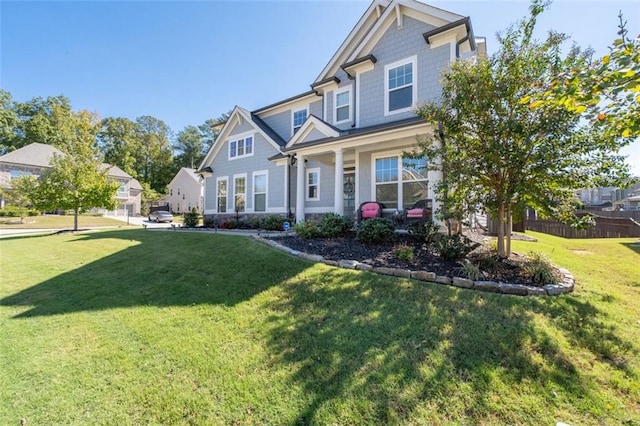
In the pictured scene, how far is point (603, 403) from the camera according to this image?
8.65 feet

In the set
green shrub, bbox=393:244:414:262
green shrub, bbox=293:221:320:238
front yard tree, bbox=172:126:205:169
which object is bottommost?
green shrub, bbox=393:244:414:262

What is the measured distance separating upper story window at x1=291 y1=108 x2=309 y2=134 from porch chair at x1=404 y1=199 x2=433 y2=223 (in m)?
8.39

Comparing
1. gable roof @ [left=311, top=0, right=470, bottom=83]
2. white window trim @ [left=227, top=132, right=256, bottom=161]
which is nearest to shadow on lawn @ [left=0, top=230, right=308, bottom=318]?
white window trim @ [left=227, top=132, right=256, bottom=161]

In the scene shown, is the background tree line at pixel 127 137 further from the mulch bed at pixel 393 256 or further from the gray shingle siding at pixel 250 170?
the mulch bed at pixel 393 256

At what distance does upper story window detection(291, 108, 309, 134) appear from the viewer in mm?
14654

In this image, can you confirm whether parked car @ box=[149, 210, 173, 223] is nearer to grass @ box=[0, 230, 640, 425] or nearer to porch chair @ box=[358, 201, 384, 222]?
grass @ box=[0, 230, 640, 425]

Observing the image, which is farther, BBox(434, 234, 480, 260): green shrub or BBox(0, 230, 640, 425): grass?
BBox(434, 234, 480, 260): green shrub

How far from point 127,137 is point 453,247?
194 feet

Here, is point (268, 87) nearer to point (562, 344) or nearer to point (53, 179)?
point (53, 179)

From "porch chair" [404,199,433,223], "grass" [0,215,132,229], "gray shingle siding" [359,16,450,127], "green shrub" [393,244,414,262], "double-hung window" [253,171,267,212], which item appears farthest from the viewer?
"grass" [0,215,132,229]

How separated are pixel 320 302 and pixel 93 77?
2486 centimetres

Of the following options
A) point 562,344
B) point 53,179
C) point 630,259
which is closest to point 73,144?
point 53,179

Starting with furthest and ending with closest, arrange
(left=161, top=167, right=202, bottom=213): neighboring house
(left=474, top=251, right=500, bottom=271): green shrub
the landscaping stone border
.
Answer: (left=161, top=167, right=202, bottom=213): neighboring house
(left=474, top=251, right=500, bottom=271): green shrub
the landscaping stone border

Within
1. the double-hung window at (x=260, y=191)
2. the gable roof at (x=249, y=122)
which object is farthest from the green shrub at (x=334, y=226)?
the double-hung window at (x=260, y=191)
